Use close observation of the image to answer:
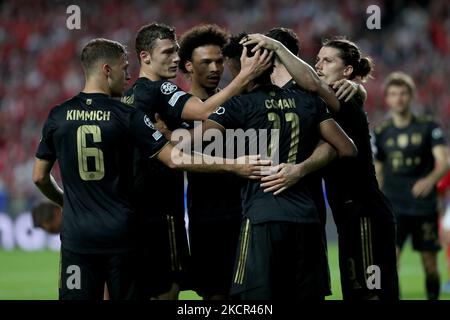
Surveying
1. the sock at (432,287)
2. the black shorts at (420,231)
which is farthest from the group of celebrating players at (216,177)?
the black shorts at (420,231)

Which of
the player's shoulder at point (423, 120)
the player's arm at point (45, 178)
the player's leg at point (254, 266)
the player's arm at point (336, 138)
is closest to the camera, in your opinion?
the player's leg at point (254, 266)

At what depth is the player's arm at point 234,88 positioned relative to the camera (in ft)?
→ 17.9

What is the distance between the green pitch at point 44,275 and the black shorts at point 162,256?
313cm

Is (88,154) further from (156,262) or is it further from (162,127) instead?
(156,262)

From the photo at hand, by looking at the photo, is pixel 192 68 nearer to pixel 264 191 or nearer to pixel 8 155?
pixel 264 191

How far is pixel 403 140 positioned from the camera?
9.65 meters

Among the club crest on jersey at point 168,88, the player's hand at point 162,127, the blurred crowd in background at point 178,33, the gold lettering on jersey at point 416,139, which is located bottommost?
the player's hand at point 162,127

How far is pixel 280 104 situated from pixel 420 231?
467 cm

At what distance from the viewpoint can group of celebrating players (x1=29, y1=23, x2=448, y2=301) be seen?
5281 millimetres

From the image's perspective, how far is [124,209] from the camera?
17.9ft

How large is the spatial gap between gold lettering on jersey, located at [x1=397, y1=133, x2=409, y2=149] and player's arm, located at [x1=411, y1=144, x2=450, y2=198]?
30 centimetres

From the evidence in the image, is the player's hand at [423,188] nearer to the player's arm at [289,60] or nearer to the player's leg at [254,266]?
the player's arm at [289,60]

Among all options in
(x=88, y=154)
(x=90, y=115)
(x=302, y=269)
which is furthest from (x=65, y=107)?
(x=302, y=269)

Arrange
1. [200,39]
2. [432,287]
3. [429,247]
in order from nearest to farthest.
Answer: [200,39]
[432,287]
[429,247]
